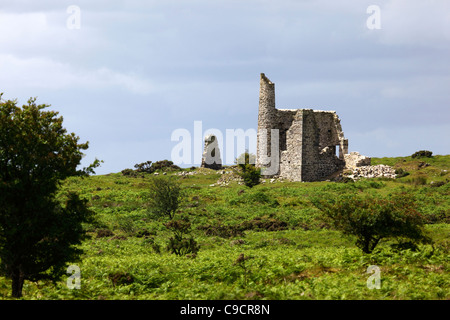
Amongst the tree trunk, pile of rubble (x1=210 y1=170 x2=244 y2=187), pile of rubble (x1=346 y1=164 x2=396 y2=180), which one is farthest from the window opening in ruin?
the tree trunk

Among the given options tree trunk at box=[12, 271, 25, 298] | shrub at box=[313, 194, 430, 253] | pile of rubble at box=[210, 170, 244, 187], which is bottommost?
tree trunk at box=[12, 271, 25, 298]

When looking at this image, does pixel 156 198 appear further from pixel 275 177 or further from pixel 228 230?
pixel 275 177

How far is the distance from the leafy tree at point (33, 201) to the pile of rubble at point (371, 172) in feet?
138

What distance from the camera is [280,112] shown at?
59.6m

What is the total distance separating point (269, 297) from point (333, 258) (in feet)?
25.4

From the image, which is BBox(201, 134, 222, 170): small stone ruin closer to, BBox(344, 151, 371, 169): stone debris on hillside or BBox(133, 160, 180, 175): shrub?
BBox(133, 160, 180, 175): shrub

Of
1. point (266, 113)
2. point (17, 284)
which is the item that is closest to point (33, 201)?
point (17, 284)

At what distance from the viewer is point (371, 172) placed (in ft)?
182

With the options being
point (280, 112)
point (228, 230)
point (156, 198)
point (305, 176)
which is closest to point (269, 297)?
point (228, 230)

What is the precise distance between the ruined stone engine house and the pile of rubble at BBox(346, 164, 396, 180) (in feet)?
9.16

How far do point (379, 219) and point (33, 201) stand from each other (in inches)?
558

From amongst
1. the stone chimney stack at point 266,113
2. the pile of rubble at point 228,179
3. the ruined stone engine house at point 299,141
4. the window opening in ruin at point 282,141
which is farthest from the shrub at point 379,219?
the window opening in ruin at point 282,141

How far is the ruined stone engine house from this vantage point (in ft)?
180

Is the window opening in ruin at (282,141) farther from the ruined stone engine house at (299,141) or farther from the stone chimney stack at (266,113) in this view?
the stone chimney stack at (266,113)
